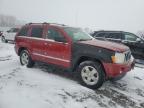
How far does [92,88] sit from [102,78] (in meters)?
0.43

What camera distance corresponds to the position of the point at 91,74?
6285 mm

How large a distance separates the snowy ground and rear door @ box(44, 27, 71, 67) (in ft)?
1.93

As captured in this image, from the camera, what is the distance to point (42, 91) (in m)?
5.75

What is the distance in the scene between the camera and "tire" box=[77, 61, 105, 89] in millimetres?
6124

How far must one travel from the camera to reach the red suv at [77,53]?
237 inches

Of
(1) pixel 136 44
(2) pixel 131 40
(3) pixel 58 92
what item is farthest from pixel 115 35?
(3) pixel 58 92

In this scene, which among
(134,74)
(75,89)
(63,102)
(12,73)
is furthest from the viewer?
(134,74)

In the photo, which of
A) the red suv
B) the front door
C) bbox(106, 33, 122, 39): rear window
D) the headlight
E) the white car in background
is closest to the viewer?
the headlight

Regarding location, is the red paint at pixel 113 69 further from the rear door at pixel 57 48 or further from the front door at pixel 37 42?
the front door at pixel 37 42

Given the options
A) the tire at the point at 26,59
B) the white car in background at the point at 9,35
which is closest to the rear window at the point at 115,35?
the tire at the point at 26,59

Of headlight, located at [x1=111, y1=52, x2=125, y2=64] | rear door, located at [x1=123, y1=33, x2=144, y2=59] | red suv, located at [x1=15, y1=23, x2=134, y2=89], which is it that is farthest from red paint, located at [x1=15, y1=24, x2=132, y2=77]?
rear door, located at [x1=123, y1=33, x2=144, y2=59]

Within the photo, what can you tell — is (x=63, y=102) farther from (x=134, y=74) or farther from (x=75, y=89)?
(x=134, y=74)

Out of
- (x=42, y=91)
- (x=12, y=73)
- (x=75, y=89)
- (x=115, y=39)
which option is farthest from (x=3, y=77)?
(x=115, y=39)

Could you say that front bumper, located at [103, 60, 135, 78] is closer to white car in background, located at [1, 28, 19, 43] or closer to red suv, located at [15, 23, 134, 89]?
red suv, located at [15, 23, 134, 89]
